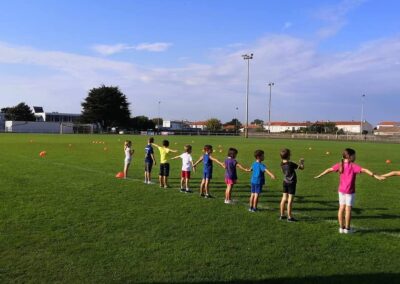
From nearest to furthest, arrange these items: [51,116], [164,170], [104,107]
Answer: [164,170] < [104,107] < [51,116]

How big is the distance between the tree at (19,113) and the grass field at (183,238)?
415ft

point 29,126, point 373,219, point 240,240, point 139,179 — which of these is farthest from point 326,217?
point 29,126

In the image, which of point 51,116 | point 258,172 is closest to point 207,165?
point 258,172

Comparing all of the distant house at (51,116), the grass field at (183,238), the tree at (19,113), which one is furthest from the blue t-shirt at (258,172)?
the distant house at (51,116)

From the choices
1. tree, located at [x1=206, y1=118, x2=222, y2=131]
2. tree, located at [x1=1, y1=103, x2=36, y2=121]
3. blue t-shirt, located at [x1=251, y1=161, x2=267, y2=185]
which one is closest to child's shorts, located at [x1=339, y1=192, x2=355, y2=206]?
blue t-shirt, located at [x1=251, y1=161, x2=267, y2=185]

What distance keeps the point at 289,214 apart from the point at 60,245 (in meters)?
4.63

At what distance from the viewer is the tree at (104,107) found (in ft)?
377

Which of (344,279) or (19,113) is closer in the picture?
(344,279)

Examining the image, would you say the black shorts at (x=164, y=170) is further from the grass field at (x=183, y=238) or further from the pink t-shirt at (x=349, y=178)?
the pink t-shirt at (x=349, y=178)

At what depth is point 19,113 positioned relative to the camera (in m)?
130

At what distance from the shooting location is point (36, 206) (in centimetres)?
991

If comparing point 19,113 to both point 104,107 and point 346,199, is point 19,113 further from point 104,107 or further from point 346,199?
point 346,199

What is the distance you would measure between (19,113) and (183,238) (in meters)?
134

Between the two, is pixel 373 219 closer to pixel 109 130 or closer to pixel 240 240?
pixel 240 240
